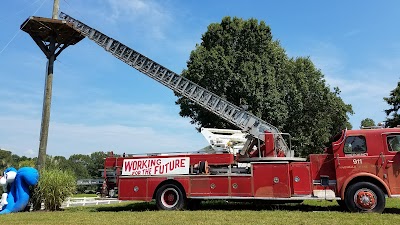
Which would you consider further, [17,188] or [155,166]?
[17,188]

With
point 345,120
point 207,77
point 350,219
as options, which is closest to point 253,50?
point 207,77

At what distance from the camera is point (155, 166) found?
1343 cm

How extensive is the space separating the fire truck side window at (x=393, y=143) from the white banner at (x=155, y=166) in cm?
668

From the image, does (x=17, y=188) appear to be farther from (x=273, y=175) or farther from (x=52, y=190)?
(x=273, y=175)

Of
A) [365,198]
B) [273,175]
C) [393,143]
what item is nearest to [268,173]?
[273,175]

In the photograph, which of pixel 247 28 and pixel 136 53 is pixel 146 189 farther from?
pixel 247 28

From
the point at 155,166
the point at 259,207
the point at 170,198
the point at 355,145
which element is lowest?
the point at 259,207

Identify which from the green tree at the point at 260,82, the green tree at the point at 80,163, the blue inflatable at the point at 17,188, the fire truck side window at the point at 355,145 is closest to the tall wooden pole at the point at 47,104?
the blue inflatable at the point at 17,188

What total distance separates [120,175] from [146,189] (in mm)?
1288

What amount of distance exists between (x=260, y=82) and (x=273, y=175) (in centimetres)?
1538

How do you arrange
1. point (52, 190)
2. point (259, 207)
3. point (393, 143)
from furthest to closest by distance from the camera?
point (52, 190)
point (259, 207)
point (393, 143)

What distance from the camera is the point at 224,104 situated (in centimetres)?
1861

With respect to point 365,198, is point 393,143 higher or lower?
higher

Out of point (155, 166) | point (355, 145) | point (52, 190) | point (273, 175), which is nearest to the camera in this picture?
point (355, 145)
